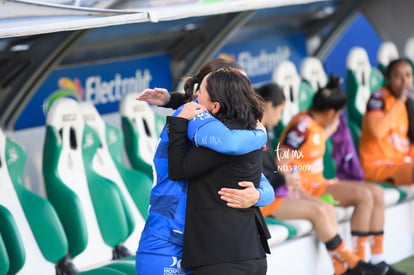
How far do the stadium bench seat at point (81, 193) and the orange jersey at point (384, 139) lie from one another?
85.7 inches

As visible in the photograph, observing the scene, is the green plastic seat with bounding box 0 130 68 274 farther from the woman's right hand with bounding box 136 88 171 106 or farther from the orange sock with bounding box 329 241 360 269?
the orange sock with bounding box 329 241 360 269

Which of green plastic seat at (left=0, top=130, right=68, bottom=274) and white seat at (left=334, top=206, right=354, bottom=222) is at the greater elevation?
green plastic seat at (left=0, top=130, right=68, bottom=274)

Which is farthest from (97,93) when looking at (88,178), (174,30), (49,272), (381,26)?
(381,26)

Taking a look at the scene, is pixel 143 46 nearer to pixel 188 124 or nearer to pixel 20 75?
pixel 20 75

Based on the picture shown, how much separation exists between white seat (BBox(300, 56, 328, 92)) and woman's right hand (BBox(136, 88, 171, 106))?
331 centimetres

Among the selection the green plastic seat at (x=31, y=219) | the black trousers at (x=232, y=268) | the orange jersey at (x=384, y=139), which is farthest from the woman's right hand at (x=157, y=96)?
the orange jersey at (x=384, y=139)

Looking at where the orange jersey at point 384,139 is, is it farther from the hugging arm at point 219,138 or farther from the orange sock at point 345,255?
the hugging arm at point 219,138

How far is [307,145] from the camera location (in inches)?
247

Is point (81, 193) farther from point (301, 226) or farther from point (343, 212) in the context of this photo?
point (343, 212)

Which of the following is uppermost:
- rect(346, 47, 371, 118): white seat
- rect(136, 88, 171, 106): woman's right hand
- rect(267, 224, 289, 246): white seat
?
rect(346, 47, 371, 118): white seat

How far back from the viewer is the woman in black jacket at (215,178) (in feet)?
12.0

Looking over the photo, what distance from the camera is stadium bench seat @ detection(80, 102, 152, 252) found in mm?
5668

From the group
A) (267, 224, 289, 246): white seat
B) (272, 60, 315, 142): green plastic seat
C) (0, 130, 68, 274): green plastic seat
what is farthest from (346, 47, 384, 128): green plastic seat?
(0, 130, 68, 274): green plastic seat

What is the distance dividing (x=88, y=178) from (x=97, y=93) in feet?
3.81
